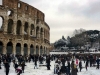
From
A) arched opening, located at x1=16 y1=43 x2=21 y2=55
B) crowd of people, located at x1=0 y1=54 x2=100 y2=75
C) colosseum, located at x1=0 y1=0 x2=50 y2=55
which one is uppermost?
colosseum, located at x1=0 y1=0 x2=50 y2=55

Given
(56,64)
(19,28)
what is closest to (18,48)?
(19,28)

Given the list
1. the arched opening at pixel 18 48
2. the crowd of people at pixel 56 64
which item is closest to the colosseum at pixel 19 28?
the arched opening at pixel 18 48

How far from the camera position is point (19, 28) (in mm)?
33438

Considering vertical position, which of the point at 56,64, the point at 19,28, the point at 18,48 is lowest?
the point at 56,64

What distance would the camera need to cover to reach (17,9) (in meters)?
31.2

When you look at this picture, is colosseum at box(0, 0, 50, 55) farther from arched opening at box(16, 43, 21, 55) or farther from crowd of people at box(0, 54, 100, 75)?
crowd of people at box(0, 54, 100, 75)

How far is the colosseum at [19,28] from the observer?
29281mm

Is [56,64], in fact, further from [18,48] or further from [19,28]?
[19,28]

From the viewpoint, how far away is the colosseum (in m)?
29.3

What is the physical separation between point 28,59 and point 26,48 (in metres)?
8.54

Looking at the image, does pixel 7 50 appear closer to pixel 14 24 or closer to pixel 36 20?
pixel 14 24

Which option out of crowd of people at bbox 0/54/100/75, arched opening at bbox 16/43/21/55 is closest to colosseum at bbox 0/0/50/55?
arched opening at bbox 16/43/21/55

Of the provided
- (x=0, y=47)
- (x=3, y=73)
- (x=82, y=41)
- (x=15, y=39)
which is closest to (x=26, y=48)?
(x=15, y=39)

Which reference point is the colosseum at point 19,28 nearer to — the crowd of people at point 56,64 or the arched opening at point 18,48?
the arched opening at point 18,48
